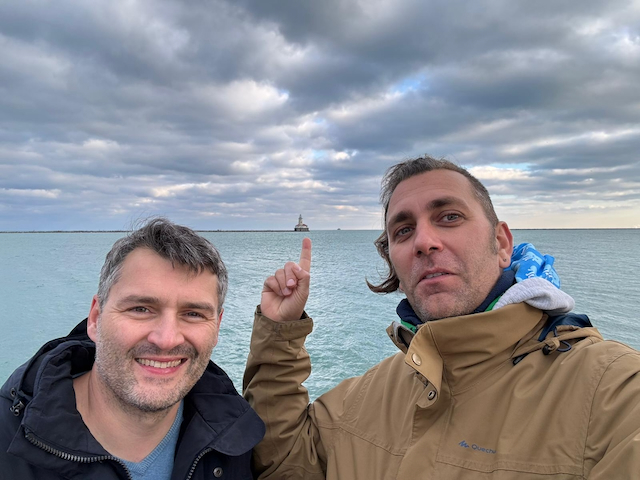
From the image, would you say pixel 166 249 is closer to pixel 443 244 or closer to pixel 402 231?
pixel 402 231

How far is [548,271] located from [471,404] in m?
0.94

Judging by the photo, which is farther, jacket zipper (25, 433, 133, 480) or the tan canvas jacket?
jacket zipper (25, 433, 133, 480)

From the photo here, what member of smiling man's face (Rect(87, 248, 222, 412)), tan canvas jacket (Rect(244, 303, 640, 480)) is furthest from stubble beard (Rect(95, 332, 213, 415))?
tan canvas jacket (Rect(244, 303, 640, 480))

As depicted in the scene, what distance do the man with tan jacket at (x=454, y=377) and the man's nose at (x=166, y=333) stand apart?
2.08ft

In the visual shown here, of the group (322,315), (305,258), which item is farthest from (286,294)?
(322,315)

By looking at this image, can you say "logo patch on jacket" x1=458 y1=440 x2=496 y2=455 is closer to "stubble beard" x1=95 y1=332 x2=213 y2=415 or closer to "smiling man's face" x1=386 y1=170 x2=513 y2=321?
"smiling man's face" x1=386 y1=170 x2=513 y2=321

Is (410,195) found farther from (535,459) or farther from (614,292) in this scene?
(614,292)

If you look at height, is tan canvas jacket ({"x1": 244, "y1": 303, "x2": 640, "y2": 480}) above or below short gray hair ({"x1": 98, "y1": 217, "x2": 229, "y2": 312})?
below

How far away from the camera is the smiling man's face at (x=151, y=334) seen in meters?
2.15

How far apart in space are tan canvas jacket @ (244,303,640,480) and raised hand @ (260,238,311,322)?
0.08 m

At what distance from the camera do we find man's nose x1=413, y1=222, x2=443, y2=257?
2.46m

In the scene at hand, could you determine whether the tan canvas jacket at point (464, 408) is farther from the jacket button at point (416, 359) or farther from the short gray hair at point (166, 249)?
the short gray hair at point (166, 249)

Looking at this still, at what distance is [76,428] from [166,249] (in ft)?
3.20

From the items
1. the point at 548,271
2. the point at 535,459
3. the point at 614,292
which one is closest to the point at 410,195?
the point at 548,271
